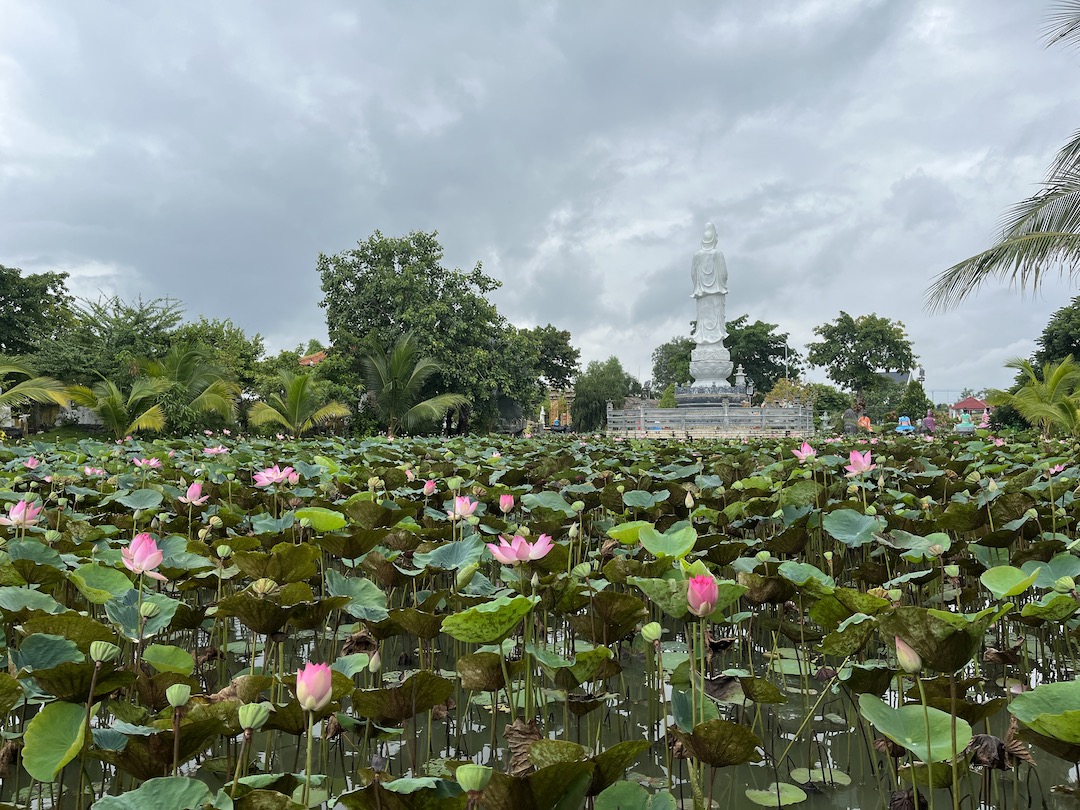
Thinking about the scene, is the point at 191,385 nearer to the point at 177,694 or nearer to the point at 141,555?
the point at 141,555

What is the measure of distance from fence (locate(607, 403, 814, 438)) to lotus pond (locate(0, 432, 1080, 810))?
17.4 metres

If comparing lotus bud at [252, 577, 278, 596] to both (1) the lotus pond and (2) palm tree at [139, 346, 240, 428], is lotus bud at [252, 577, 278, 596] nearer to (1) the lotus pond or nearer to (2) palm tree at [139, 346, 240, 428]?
(1) the lotus pond

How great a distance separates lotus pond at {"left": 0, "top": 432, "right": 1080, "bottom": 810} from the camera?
3.48ft

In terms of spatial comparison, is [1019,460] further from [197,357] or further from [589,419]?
[589,419]

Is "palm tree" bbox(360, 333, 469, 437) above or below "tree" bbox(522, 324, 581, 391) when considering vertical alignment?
below

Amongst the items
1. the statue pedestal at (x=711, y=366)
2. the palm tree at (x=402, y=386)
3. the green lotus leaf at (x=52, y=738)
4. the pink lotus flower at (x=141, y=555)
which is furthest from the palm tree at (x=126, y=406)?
the statue pedestal at (x=711, y=366)

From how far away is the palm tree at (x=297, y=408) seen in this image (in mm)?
15718

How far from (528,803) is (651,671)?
1.34 m

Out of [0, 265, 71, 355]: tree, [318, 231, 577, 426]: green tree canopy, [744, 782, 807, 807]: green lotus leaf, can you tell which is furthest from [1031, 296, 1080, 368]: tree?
[0, 265, 71, 355]: tree

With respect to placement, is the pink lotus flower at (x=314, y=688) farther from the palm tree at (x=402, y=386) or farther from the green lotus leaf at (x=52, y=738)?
the palm tree at (x=402, y=386)

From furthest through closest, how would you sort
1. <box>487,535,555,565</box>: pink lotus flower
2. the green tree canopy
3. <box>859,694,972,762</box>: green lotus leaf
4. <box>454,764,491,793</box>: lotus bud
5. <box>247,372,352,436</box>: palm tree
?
the green tree canopy < <box>247,372,352,436</box>: palm tree < <box>487,535,555,565</box>: pink lotus flower < <box>859,694,972,762</box>: green lotus leaf < <box>454,764,491,793</box>: lotus bud

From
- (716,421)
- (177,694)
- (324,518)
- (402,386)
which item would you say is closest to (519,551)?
(177,694)

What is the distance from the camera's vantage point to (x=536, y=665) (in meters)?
2.05

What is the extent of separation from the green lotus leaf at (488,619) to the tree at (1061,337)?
26118 mm
